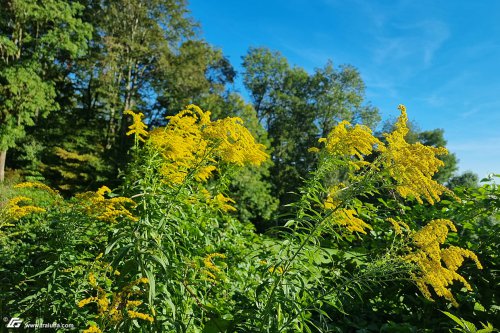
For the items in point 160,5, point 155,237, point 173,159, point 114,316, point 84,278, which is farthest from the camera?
point 160,5

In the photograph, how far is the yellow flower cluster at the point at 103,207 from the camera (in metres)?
2.30

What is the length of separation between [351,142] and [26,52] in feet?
63.8

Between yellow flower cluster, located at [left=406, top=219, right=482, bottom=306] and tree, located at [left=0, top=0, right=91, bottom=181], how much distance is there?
56.3ft

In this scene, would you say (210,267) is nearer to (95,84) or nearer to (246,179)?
(246,179)

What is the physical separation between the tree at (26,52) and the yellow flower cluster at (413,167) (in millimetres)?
16905

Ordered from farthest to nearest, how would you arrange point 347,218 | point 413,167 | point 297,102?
point 297,102 < point 347,218 < point 413,167

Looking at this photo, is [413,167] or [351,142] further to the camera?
[351,142]

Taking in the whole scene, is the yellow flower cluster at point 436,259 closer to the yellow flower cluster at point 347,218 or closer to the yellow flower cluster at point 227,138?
the yellow flower cluster at point 347,218

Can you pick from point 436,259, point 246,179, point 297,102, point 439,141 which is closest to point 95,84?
point 246,179

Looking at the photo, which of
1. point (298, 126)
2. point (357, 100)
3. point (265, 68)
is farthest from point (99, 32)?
point (357, 100)

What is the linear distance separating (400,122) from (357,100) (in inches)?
1061

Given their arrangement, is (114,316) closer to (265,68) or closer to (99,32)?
(99,32)

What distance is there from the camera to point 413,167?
210 centimetres

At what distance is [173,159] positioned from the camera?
2.91 meters
